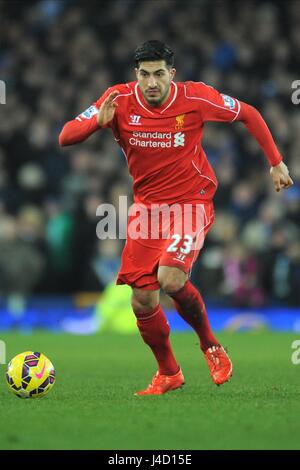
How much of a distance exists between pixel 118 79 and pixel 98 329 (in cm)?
470

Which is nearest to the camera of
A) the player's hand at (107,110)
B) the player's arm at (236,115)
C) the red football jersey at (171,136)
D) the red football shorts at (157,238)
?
the player's hand at (107,110)

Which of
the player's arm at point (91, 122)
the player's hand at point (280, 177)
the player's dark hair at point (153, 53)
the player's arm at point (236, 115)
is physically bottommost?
A: the player's hand at point (280, 177)

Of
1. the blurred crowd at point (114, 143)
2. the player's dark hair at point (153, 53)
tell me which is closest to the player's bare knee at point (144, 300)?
the player's dark hair at point (153, 53)

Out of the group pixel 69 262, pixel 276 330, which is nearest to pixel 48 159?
pixel 69 262

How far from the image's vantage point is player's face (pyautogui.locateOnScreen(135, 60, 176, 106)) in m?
8.02

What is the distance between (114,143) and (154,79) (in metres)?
10.3

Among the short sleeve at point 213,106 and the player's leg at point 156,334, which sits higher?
the short sleeve at point 213,106

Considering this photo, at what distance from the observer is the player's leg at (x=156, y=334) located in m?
8.21

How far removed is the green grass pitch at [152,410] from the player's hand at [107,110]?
1911mm

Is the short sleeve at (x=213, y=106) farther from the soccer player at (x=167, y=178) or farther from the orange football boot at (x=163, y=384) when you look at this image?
the orange football boot at (x=163, y=384)

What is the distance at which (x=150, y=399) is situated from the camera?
7891mm

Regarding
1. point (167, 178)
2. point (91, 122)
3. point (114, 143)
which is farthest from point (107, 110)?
point (114, 143)

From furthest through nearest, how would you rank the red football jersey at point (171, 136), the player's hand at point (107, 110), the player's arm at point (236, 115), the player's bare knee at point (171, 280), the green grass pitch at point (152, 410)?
the player's arm at point (236, 115)
the red football jersey at point (171, 136)
the player's bare knee at point (171, 280)
the player's hand at point (107, 110)
the green grass pitch at point (152, 410)
